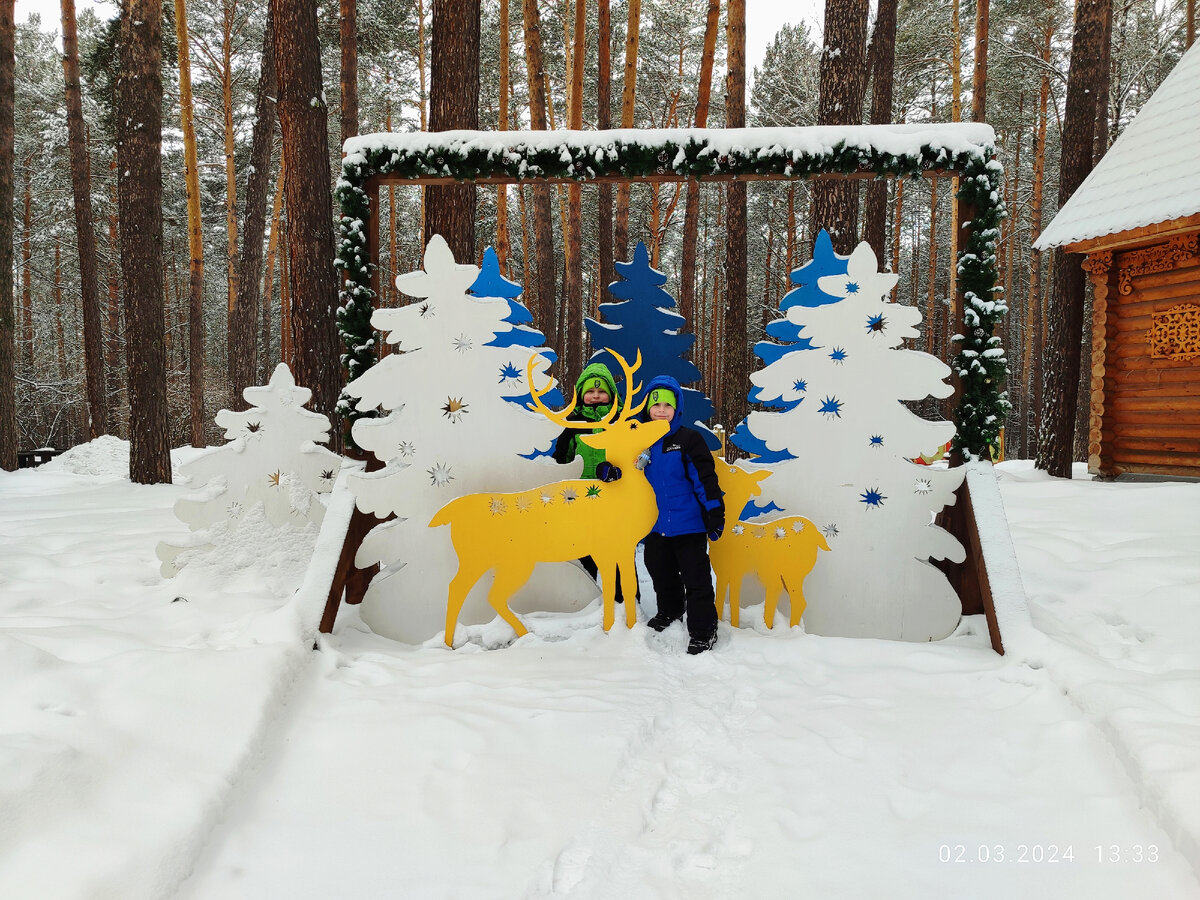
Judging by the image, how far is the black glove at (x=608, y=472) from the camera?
3635 mm

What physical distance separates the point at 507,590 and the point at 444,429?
980 millimetres

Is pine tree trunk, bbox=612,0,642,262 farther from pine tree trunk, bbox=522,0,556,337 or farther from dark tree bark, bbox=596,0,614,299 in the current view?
pine tree trunk, bbox=522,0,556,337

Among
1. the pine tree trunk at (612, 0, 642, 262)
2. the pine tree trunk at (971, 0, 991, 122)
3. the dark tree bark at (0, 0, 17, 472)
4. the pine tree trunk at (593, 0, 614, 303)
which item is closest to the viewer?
the dark tree bark at (0, 0, 17, 472)

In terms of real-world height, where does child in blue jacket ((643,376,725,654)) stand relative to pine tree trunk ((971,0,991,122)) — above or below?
below

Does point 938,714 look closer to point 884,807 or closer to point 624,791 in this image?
point 884,807

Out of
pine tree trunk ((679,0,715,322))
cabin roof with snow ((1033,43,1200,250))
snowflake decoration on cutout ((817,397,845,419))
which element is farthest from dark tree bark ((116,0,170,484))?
cabin roof with snow ((1033,43,1200,250))

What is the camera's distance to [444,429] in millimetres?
3828

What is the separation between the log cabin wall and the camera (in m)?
7.84

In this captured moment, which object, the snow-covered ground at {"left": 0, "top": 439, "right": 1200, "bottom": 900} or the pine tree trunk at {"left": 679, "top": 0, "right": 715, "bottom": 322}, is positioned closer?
the snow-covered ground at {"left": 0, "top": 439, "right": 1200, "bottom": 900}

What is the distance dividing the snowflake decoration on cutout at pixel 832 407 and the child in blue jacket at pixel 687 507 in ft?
2.57

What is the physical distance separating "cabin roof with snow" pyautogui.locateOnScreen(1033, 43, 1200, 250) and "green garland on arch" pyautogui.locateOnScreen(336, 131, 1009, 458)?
545cm

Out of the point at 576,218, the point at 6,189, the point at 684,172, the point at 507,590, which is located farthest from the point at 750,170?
the point at 576,218

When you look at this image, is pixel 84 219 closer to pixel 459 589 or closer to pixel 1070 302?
pixel 459 589

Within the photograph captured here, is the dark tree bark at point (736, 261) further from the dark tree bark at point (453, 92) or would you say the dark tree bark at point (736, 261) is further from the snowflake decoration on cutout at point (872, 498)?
the snowflake decoration on cutout at point (872, 498)
